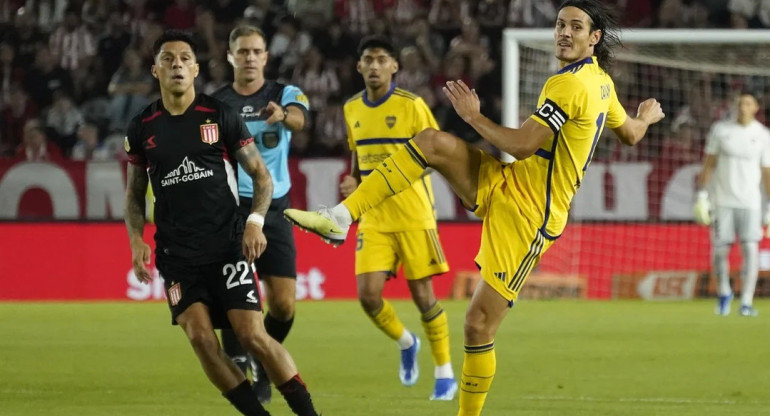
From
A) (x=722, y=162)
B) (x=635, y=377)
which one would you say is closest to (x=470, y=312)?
(x=635, y=377)

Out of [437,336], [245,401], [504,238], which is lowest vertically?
[437,336]

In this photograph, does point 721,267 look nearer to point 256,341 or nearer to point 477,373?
point 477,373

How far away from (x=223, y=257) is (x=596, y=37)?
7.18 feet

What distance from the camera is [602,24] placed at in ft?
21.9

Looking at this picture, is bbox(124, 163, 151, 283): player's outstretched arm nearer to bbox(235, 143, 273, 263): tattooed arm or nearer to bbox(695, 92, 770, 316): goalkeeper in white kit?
bbox(235, 143, 273, 263): tattooed arm

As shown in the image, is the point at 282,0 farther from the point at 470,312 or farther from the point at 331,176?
the point at 470,312

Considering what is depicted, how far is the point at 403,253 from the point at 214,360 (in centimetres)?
292

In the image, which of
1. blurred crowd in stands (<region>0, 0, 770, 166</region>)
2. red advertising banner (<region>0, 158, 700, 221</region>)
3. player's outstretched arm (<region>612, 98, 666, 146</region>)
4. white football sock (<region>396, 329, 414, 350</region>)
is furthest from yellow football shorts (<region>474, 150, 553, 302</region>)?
blurred crowd in stands (<region>0, 0, 770, 166</region>)

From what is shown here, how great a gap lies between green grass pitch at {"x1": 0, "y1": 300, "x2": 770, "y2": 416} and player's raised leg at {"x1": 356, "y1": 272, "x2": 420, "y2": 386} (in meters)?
0.13

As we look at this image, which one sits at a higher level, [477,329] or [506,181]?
[506,181]

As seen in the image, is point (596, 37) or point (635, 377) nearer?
point (596, 37)

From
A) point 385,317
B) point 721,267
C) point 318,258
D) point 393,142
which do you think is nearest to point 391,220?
point 393,142

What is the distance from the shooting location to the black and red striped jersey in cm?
648

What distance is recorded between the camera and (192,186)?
648 cm
